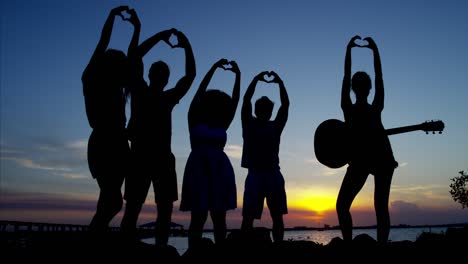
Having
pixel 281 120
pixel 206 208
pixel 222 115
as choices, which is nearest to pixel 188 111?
pixel 222 115

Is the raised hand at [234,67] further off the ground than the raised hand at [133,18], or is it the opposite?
the raised hand at [133,18]

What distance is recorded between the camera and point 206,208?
198 inches

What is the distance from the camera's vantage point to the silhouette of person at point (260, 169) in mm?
6430

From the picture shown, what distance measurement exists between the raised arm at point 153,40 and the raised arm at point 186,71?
0.12 meters

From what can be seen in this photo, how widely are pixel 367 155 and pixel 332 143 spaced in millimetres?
1072

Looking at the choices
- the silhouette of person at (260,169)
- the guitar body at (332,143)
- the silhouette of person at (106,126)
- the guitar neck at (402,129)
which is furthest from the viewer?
the guitar neck at (402,129)

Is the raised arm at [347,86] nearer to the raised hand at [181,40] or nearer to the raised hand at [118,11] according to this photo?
the raised hand at [181,40]

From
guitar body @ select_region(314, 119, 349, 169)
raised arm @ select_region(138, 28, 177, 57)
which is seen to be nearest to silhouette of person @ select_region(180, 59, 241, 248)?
raised arm @ select_region(138, 28, 177, 57)

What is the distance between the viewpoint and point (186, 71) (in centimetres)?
546

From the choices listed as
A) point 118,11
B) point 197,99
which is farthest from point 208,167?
point 118,11

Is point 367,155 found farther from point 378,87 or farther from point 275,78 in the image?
point 275,78

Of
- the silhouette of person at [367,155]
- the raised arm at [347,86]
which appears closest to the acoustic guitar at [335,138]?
the silhouette of person at [367,155]

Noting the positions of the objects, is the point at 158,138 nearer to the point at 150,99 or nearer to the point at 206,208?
the point at 150,99

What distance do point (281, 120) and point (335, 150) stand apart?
1017 millimetres
